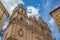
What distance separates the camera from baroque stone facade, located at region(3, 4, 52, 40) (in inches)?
1100

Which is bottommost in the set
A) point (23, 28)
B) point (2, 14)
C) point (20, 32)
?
point (20, 32)

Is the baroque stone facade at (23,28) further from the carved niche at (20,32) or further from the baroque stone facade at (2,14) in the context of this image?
the baroque stone facade at (2,14)

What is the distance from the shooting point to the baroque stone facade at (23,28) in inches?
1100

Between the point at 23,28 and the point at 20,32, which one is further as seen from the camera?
the point at 23,28

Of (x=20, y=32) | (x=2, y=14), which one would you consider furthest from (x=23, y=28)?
(x=2, y=14)

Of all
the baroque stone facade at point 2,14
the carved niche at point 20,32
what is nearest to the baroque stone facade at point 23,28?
the carved niche at point 20,32

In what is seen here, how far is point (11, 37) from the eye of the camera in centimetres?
2597

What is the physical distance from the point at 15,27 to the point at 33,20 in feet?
29.9

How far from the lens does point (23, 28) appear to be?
29906 millimetres

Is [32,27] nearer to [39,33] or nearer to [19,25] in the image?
[39,33]

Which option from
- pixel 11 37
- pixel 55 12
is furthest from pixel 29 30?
pixel 55 12

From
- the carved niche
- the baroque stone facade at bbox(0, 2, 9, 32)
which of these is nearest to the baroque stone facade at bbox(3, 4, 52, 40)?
the carved niche

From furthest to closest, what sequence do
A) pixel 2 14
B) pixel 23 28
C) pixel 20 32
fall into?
pixel 2 14 → pixel 23 28 → pixel 20 32

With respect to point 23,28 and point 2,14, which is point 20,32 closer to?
point 23,28
